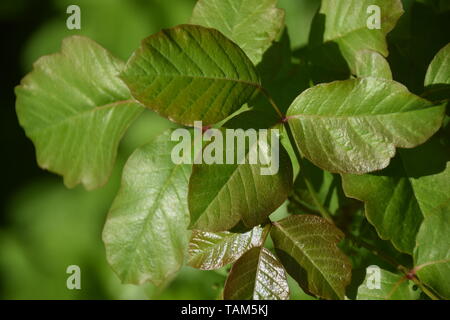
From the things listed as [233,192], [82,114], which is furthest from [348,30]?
[82,114]

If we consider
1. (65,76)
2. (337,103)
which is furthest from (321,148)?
(65,76)

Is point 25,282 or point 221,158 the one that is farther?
point 25,282

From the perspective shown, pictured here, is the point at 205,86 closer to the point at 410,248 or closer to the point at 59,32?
the point at 410,248

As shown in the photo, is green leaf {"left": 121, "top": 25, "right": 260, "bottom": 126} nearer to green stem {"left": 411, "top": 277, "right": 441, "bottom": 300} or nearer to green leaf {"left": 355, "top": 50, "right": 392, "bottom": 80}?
green leaf {"left": 355, "top": 50, "right": 392, "bottom": 80}

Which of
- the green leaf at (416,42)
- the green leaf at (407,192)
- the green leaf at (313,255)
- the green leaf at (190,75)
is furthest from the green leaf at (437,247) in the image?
the green leaf at (190,75)

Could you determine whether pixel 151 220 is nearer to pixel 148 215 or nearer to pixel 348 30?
pixel 148 215

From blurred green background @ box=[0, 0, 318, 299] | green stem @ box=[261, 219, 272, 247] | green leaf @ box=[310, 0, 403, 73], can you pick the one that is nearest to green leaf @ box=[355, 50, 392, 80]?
green leaf @ box=[310, 0, 403, 73]

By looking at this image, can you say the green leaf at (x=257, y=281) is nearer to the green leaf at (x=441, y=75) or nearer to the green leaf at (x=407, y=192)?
the green leaf at (x=407, y=192)

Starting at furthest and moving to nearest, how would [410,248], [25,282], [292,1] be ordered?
[25,282] → [292,1] → [410,248]
